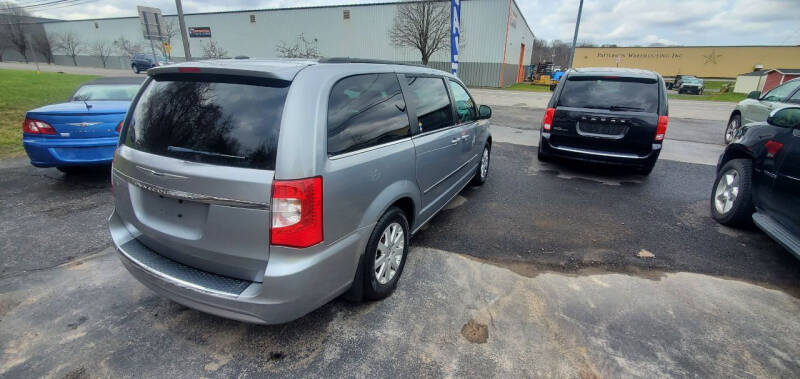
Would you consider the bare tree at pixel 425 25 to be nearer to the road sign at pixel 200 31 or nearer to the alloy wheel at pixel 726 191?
the road sign at pixel 200 31

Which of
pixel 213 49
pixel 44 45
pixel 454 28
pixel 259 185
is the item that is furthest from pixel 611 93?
pixel 44 45

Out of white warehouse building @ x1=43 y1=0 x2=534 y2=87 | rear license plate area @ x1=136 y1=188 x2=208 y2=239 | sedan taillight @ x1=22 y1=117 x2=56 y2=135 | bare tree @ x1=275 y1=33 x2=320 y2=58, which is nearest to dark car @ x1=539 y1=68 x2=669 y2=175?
rear license plate area @ x1=136 y1=188 x2=208 y2=239

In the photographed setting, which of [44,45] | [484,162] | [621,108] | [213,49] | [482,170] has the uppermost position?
[44,45]

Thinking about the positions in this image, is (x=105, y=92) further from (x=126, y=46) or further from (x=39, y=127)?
(x=126, y=46)

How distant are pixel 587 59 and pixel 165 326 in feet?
231

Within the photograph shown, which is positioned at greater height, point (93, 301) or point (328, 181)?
point (328, 181)

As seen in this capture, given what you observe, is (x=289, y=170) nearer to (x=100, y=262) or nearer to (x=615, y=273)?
(x=100, y=262)

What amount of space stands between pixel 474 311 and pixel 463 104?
102 inches

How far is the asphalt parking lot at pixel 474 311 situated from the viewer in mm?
2178

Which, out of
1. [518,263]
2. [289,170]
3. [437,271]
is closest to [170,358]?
[289,170]

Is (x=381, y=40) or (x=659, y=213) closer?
(x=659, y=213)

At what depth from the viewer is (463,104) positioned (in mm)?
4387

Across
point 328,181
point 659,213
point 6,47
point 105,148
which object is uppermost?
point 6,47

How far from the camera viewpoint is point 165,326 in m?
2.43
